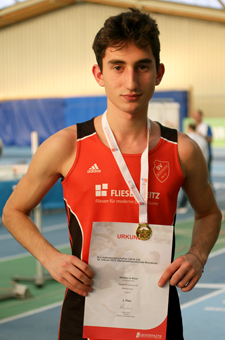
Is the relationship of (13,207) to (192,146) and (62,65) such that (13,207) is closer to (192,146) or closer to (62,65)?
(192,146)

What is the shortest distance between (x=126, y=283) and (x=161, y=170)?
1.24 ft

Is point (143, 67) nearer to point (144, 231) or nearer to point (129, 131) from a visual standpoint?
point (129, 131)

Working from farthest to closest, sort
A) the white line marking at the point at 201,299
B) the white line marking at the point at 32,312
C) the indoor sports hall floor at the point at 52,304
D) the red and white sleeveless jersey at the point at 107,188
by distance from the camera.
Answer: the white line marking at the point at 201,299 → the white line marking at the point at 32,312 → the indoor sports hall floor at the point at 52,304 → the red and white sleeveless jersey at the point at 107,188

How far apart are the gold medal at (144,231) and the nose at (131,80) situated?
0.42 meters

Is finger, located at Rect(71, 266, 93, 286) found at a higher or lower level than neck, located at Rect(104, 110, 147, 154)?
lower

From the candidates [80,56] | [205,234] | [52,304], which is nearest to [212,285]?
[52,304]

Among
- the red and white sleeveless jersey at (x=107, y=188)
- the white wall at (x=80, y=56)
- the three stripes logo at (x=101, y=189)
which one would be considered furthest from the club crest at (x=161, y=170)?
the white wall at (x=80, y=56)

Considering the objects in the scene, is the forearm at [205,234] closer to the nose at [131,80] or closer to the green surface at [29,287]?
the nose at [131,80]

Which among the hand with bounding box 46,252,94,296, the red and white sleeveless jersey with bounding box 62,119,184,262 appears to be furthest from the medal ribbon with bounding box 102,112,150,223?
the hand with bounding box 46,252,94,296

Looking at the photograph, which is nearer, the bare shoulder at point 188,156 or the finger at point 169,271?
the finger at point 169,271

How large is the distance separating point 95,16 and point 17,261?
2049 centimetres

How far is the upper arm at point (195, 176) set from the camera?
5.03 feet

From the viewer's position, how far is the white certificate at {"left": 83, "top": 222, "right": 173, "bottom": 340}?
4.54ft

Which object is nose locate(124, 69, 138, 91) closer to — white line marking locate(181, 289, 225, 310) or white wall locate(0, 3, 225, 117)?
white line marking locate(181, 289, 225, 310)
